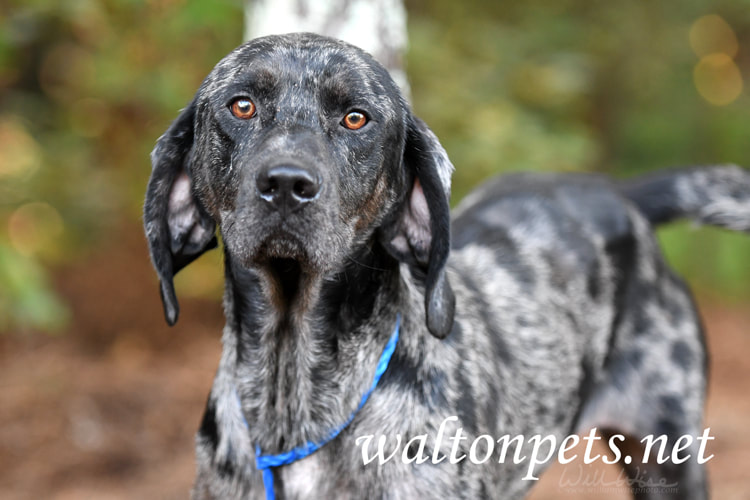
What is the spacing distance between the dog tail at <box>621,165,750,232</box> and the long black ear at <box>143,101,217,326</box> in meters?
2.39

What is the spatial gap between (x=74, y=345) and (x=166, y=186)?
441cm

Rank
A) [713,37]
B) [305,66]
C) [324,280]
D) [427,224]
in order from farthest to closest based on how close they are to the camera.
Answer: [713,37] < [427,224] < [324,280] < [305,66]

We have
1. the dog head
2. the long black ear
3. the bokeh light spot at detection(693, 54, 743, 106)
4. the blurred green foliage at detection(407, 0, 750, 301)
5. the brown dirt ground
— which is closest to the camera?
the dog head

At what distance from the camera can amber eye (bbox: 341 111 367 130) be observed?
2902 millimetres

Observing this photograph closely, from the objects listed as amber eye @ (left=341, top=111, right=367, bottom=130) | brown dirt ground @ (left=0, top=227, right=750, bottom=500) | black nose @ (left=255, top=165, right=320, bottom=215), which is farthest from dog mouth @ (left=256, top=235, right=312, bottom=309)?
brown dirt ground @ (left=0, top=227, right=750, bottom=500)

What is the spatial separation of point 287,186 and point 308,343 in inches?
28.0

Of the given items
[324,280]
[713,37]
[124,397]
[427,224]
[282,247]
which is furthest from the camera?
[713,37]

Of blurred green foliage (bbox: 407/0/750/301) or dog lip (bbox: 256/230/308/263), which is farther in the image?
blurred green foliage (bbox: 407/0/750/301)

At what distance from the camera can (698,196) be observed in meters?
4.26

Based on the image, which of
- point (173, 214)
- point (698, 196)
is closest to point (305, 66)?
point (173, 214)

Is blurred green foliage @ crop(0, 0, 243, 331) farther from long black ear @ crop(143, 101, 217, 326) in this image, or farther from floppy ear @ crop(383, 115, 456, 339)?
floppy ear @ crop(383, 115, 456, 339)

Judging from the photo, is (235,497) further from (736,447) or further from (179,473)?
(736,447)

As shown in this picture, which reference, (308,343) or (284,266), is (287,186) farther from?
(308,343)

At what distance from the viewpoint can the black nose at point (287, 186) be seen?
2.52 m
